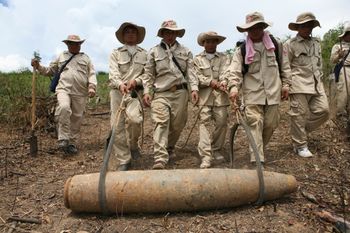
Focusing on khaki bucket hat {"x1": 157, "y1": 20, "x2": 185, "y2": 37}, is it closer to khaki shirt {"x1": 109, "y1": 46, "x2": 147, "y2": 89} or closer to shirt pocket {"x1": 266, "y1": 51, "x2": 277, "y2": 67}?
khaki shirt {"x1": 109, "y1": 46, "x2": 147, "y2": 89}

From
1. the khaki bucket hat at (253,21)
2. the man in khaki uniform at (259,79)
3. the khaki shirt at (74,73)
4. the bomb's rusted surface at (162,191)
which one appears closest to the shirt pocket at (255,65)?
the man in khaki uniform at (259,79)

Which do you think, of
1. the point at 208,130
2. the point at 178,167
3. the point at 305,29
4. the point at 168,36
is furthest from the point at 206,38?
the point at 178,167

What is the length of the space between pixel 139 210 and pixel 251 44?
2.61 m

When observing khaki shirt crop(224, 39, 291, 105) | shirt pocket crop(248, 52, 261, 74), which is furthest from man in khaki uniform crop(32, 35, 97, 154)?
shirt pocket crop(248, 52, 261, 74)

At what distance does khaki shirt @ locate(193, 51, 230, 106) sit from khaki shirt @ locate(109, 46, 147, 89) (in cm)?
79

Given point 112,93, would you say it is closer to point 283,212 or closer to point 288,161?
point 288,161

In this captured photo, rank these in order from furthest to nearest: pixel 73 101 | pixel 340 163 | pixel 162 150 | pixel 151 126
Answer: pixel 151 126
pixel 73 101
pixel 340 163
pixel 162 150

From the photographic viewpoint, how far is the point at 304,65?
19.9ft

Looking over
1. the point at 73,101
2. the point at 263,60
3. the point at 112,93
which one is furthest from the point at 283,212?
the point at 73,101

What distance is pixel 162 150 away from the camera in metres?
5.30

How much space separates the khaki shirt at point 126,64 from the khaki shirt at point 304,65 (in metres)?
2.08

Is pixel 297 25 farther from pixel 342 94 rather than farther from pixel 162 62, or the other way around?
pixel 162 62

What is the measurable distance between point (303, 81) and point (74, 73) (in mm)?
3635

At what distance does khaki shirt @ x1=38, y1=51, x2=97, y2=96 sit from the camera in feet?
22.8
